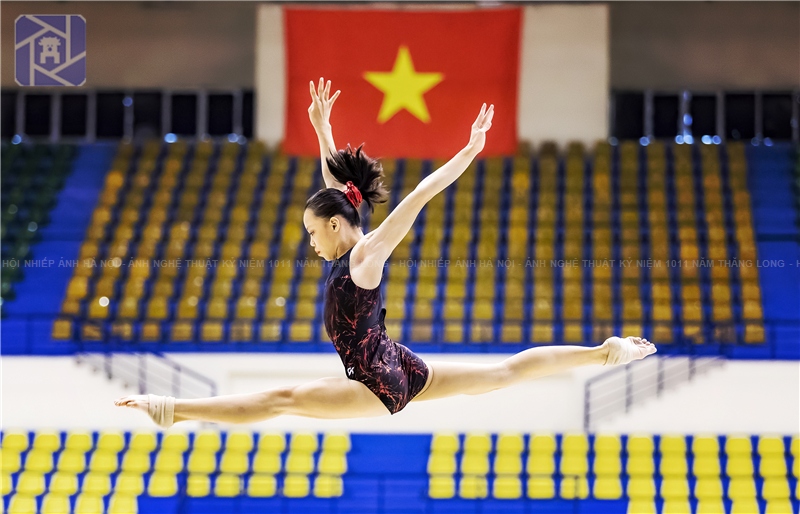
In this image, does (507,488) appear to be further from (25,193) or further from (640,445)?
(25,193)

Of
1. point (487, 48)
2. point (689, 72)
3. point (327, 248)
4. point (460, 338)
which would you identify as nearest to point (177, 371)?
point (460, 338)

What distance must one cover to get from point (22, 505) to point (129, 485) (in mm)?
966

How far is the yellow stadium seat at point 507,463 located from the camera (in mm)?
8499

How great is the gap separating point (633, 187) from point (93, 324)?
6617mm

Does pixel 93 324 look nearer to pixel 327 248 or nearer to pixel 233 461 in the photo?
pixel 233 461

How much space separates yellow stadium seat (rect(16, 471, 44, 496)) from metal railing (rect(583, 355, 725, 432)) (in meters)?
5.23

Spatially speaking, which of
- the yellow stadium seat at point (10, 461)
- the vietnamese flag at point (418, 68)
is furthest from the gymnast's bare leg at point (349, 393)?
the vietnamese flag at point (418, 68)

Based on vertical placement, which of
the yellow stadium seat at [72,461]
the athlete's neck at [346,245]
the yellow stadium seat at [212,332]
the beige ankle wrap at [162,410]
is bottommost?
the yellow stadium seat at [72,461]

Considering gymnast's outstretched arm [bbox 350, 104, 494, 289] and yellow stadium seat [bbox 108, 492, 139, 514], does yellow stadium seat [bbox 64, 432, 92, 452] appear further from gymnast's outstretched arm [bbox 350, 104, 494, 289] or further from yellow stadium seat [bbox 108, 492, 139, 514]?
gymnast's outstretched arm [bbox 350, 104, 494, 289]

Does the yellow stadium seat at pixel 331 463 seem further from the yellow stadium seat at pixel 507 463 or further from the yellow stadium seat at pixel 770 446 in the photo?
the yellow stadium seat at pixel 770 446

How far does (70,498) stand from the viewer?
842cm

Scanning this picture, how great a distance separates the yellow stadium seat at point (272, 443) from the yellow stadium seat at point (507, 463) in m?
2.06

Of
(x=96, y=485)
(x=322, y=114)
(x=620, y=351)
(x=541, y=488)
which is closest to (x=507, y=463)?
(x=541, y=488)

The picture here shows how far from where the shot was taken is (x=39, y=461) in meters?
8.81
